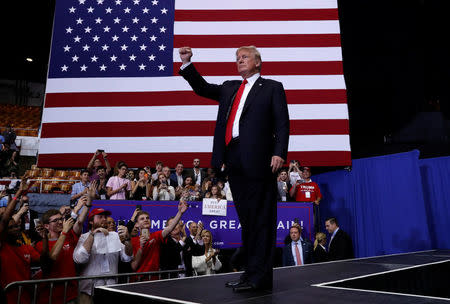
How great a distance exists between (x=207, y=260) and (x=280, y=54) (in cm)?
426

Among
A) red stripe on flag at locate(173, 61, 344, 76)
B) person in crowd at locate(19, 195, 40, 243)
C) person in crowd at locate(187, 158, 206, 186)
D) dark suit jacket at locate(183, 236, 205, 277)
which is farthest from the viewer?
red stripe on flag at locate(173, 61, 344, 76)

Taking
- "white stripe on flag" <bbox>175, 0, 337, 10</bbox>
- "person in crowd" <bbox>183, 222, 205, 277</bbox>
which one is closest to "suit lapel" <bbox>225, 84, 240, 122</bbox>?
"person in crowd" <bbox>183, 222, 205, 277</bbox>

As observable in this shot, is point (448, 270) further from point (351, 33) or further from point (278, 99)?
point (351, 33)

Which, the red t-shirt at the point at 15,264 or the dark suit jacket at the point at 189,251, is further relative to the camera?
the dark suit jacket at the point at 189,251

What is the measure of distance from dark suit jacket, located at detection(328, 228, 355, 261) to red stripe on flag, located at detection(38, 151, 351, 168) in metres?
1.44

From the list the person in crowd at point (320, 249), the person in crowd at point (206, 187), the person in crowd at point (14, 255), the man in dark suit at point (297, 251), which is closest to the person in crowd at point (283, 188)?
the man in dark suit at point (297, 251)

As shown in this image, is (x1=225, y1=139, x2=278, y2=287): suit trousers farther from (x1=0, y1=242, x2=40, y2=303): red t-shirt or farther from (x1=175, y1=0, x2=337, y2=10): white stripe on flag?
(x1=175, y1=0, x2=337, y2=10): white stripe on flag

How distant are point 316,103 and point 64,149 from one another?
4.66 meters

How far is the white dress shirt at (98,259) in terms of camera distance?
2.82 m

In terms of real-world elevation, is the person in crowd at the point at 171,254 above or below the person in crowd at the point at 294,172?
below

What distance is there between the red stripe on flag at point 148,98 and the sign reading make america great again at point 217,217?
233 cm

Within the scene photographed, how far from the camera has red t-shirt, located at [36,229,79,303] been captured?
255cm

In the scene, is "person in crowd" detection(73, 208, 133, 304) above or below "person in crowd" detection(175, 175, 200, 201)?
below

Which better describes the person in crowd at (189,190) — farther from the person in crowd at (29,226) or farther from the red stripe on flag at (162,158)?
the person in crowd at (29,226)
